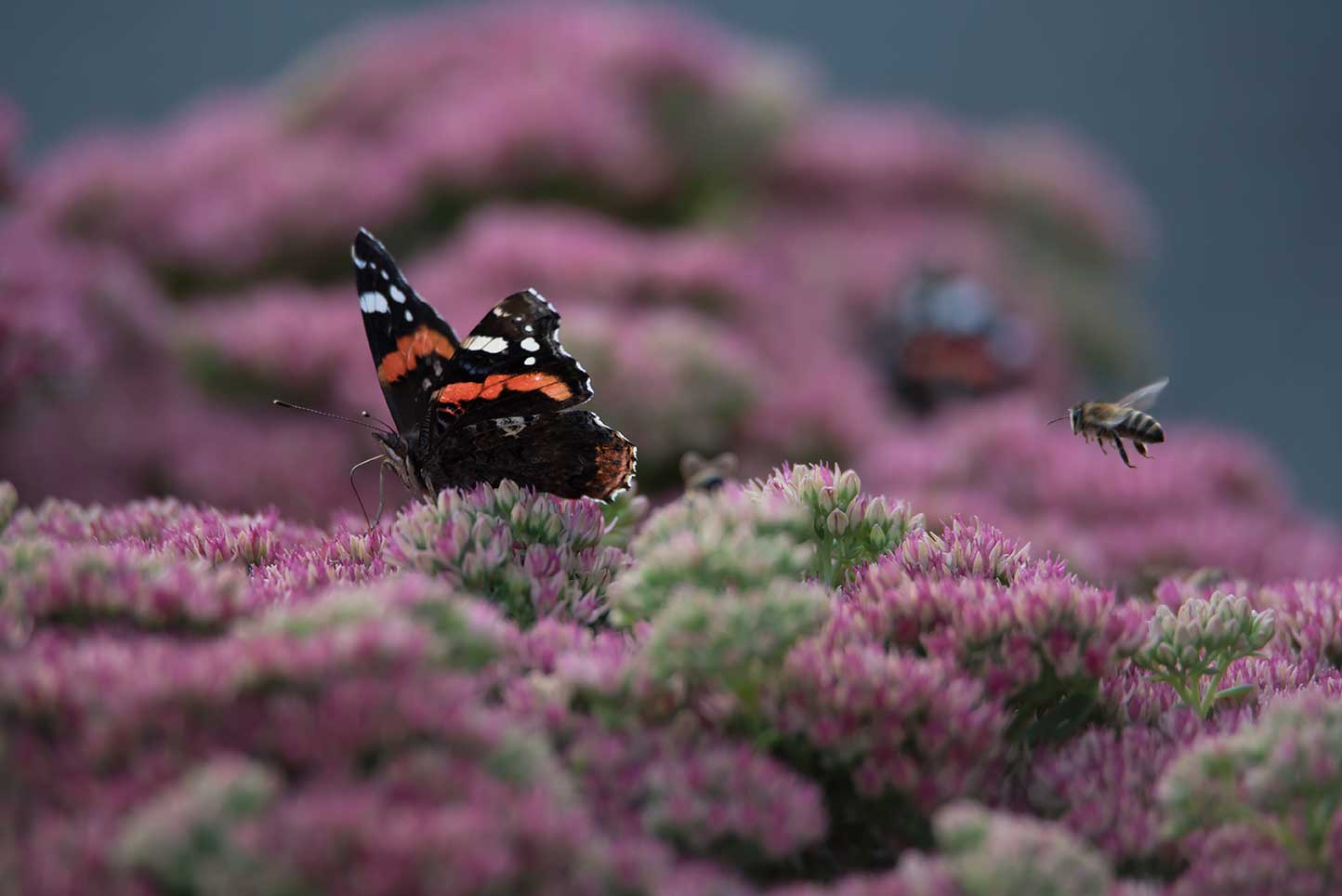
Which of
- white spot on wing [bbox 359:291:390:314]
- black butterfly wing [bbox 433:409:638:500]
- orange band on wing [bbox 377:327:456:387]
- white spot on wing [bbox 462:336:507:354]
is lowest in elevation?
black butterfly wing [bbox 433:409:638:500]

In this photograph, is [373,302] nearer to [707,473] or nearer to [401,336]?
[401,336]

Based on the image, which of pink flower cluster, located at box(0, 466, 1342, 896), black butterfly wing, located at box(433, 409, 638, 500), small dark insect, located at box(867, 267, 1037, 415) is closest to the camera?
pink flower cluster, located at box(0, 466, 1342, 896)

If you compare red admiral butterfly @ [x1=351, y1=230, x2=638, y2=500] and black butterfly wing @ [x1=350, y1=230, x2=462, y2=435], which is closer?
red admiral butterfly @ [x1=351, y1=230, x2=638, y2=500]

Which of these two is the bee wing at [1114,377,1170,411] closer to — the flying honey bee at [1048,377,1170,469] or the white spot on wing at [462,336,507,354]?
the flying honey bee at [1048,377,1170,469]

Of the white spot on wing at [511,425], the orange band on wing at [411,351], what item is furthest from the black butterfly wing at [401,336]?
the white spot on wing at [511,425]

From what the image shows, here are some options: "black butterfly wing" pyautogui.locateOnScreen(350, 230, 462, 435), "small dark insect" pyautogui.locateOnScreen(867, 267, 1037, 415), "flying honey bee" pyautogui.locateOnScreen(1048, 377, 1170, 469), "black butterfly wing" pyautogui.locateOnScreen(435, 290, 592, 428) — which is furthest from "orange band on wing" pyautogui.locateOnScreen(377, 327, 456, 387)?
"small dark insect" pyautogui.locateOnScreen(867, 267, 1037, 415)

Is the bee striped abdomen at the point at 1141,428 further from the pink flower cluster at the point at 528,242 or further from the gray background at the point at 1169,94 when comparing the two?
the gray background at the point at 1169,94

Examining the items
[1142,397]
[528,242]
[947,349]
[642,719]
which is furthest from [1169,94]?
[642,719]
